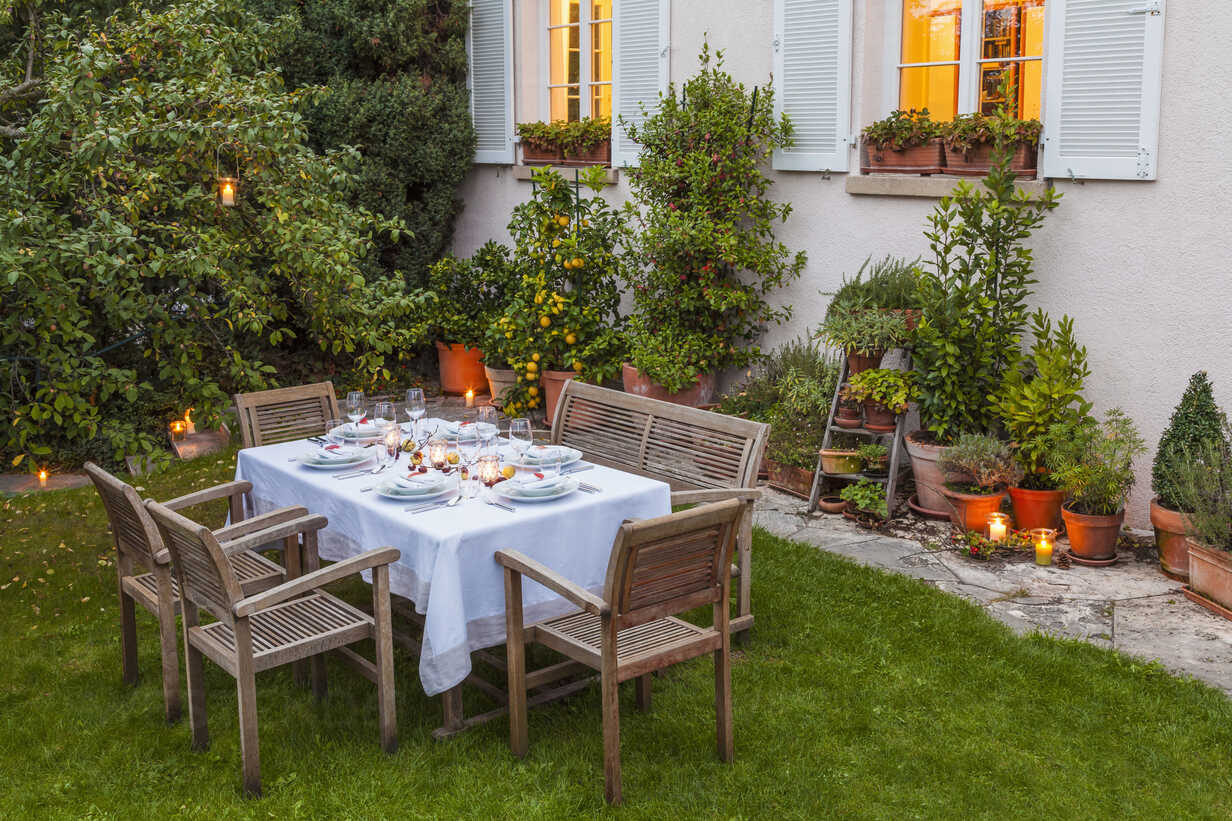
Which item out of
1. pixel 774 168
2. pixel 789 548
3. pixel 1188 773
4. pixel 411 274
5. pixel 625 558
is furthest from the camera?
pixel 411 274

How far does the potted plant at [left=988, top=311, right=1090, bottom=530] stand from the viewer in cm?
586

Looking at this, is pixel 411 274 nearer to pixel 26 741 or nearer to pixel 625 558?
pixel 26 741

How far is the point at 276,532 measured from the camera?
416 centimetres

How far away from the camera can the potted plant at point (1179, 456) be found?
5.39m

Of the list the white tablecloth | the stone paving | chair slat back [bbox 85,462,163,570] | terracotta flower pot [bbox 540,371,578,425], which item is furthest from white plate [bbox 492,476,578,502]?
terracotta flower pot [bbox 540,371,578,425]

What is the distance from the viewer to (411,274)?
991 cm

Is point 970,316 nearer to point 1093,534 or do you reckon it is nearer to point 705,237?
point 1093,534

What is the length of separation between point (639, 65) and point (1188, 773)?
238 inches

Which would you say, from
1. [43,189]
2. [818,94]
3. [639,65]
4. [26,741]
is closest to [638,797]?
[26,741]

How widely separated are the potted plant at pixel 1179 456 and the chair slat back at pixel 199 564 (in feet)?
13.3

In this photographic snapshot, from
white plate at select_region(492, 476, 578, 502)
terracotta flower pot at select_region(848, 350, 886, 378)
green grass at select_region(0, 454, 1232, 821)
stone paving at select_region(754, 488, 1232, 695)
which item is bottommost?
green grass at select_region(0, 454, 1232, 821)

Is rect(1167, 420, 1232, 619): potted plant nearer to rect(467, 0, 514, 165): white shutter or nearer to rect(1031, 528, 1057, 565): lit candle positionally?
rect(1031, 528, 1057, 565): lit candle

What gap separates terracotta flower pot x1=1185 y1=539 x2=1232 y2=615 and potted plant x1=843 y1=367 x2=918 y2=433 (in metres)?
1.59

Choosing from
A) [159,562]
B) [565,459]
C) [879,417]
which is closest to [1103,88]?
[879,417]
